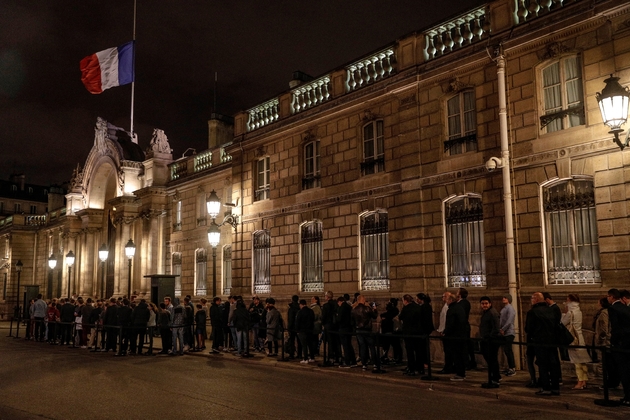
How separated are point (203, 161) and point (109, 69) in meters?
9.61

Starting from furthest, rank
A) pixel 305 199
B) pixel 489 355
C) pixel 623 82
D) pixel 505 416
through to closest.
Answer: pixel 305 199, pixel 623 82, pixel 489 355, pixel 505 416

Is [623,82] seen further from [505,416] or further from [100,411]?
[100,411]

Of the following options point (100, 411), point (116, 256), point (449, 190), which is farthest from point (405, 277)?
point (116, 256)

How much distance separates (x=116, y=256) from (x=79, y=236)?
9.42 metres

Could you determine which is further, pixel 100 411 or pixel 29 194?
pixel 29 194

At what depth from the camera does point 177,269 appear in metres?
30.3

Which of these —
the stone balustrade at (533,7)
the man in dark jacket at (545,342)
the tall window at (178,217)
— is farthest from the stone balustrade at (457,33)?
the tall window at (178,217)

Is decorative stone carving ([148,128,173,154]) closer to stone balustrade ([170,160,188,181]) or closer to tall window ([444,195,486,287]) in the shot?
stone balustrade ([170,160,188,181])

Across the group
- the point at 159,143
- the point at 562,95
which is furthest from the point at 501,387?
the point at 159,143

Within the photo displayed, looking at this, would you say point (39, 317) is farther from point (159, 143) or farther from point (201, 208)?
point (159, 143)

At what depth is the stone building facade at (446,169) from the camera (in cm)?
A: 1374

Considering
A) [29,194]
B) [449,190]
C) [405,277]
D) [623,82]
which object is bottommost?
[405,277]

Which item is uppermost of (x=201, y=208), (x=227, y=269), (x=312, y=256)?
(x=201, y=208)

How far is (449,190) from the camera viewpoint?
1658 centimetres
